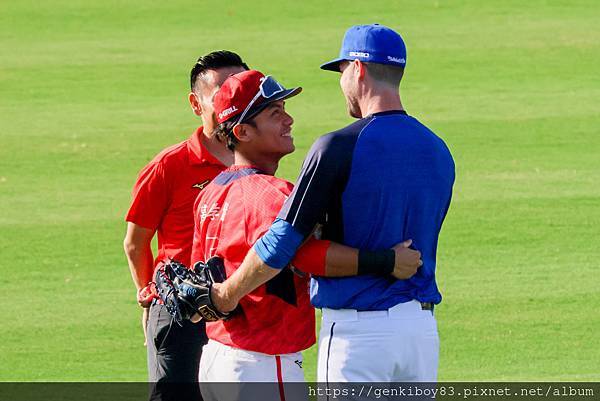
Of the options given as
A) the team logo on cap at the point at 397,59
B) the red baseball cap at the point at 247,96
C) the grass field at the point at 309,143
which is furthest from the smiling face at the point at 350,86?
the grass field at the point at 309,143

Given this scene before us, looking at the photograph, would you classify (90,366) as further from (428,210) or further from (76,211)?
(428,210)

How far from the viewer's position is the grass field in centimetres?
850

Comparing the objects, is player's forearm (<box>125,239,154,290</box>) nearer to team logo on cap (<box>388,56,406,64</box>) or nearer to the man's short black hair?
the man's short black hair

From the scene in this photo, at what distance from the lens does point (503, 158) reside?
12.1 m

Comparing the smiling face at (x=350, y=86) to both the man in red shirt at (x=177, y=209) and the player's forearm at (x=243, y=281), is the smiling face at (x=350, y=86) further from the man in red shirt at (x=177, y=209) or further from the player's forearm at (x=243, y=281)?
the man in red shirt at (x=177, y=209)

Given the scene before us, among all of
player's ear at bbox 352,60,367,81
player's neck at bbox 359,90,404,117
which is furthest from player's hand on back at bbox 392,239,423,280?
player's ear at bbox 352,60,367,81

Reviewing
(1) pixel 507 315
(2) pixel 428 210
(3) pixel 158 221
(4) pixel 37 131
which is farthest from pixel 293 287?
(4) pixel 37 131

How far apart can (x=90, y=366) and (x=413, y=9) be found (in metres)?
10.3

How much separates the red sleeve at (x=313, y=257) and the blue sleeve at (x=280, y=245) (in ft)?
0.20

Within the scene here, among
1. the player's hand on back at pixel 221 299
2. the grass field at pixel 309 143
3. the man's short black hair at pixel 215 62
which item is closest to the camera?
the player's hand on back at pixel 221 299

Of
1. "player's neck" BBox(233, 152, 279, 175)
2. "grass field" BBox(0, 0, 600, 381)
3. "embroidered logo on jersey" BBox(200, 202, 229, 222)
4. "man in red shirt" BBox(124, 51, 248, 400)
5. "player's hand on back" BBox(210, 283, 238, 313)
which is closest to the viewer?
"player's hand on back" BBox(210, 283, 238, 313)

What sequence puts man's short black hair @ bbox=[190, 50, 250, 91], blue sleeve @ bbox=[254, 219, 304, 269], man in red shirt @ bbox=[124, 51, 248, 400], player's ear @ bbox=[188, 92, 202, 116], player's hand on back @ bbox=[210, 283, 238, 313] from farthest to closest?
player's ear @ bbox=[188, 92, 202, 116]
man's short black hair @ bbox=[190, 50, 250, 91]
man in red shirt @ bbox=[124, 51, 248, 400]
player's hand on back @ bbox=[210, 283, 238, 313]
blue sleeve @ bbox=[254, 219, 304, 269]

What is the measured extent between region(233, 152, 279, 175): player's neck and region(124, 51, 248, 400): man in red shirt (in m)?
1.05

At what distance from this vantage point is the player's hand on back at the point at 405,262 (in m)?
4.39
